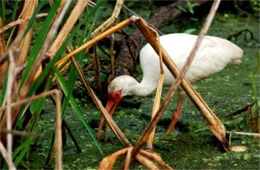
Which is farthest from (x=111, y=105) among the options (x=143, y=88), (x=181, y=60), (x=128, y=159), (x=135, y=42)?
(x=128, y=159)

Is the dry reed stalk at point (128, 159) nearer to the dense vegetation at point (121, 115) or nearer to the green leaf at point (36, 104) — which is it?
the dense vegetation at point (121, 115)

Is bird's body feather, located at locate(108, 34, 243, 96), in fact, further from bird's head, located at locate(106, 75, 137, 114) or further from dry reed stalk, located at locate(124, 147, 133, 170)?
dry reed stalk, located at locate(124, 147, 133, 170)

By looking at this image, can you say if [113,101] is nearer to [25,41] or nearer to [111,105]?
[111,105]

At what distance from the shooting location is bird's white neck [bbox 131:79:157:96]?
4.92 meters

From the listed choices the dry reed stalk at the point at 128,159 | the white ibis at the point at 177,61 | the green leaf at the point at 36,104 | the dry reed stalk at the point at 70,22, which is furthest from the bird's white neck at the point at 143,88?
the dry reed stalk at the point at 128,159

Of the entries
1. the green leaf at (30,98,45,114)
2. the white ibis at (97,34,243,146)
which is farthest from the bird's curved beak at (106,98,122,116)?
the green leaf at (30,98,45,114)

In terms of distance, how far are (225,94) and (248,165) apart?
143 centimetres

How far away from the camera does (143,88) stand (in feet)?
16.2

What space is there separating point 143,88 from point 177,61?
0.35 m

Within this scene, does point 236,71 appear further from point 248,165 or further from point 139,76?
point 248,165

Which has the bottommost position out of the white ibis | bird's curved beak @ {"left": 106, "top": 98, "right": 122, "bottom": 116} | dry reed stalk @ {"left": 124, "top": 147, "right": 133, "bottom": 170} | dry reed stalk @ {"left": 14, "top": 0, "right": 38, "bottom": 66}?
bird's curved beak @ {"left": 106, "top": 98, "right": 122, "bottom": 116}

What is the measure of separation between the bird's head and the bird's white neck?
0.04 meters

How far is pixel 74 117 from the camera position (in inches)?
185

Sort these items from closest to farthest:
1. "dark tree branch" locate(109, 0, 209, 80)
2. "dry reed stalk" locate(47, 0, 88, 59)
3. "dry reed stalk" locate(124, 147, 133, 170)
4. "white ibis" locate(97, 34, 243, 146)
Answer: "dry reed stalk" locate(124, 147, 133, 170) → "dry reed stalk" locate(47, 0, 88, 59) → "white ibis" locate(97, 34, 243, 146) → "dark tree branch" locate(109, 0, 209, 80)
